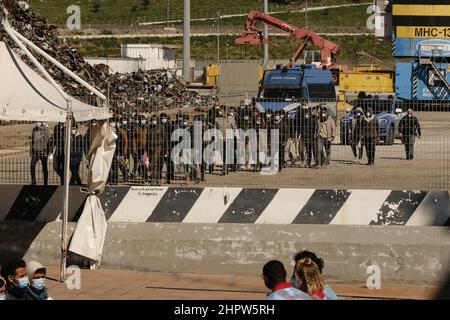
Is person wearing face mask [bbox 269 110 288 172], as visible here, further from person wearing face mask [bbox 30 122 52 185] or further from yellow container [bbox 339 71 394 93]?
yellow container [bbox 339 71 394 93]

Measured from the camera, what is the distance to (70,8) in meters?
98.9

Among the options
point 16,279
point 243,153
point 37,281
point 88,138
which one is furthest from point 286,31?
point 16,279

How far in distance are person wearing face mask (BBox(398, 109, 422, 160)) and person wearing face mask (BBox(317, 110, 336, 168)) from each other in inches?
47.9

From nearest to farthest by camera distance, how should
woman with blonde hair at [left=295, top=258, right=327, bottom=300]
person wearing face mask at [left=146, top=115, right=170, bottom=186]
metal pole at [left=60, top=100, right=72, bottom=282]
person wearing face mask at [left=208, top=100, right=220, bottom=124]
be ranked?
woman with blonde hair at [left=295, top=258, right=327, bottom=300] → metal pole at [left=60, top=100, right=72, bottom=282] → person wearing face mask at [left=146, top=115, right=170, bottom=186] → person wearing face mask at [left=208, top=100, right=220, bottom=124]

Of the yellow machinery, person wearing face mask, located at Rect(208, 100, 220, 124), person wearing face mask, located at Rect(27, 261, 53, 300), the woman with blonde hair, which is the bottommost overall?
person wearing face mask, located at Rect(27, 261, 53, 300)

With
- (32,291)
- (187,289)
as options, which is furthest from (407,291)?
(32,291)

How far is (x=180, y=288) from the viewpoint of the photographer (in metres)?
13.7

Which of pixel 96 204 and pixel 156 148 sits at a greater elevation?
pixel 156 148

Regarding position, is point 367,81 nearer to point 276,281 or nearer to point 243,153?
point 243,153

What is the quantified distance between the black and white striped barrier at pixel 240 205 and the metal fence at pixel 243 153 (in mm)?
674

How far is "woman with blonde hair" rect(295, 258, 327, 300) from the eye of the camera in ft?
28.3

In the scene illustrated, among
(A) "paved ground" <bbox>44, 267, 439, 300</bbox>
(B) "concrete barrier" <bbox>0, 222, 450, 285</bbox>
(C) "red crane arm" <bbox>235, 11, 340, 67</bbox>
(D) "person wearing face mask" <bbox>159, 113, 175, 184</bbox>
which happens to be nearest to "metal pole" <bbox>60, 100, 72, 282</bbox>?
(A) "paved ground" <bbox>44, 267, 439, 300</bbox>

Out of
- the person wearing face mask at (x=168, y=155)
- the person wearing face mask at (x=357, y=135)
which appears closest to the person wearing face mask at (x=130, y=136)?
the person wearing face mask at (x=168, y=155)

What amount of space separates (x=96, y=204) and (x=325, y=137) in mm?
6468
